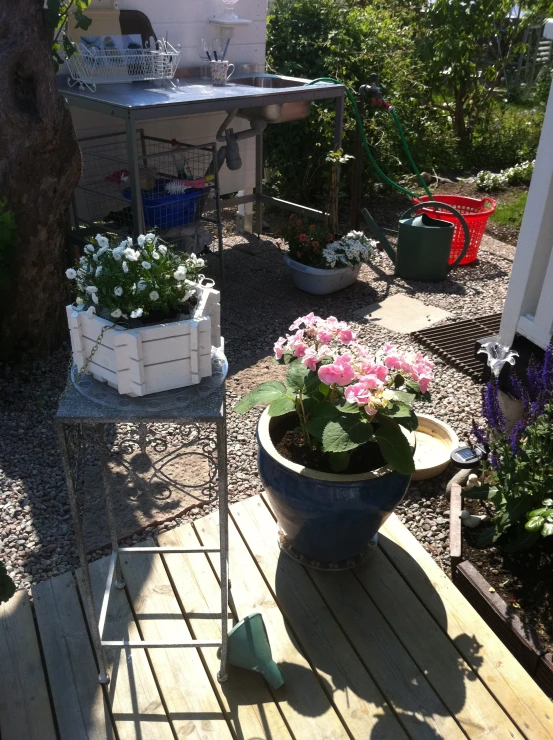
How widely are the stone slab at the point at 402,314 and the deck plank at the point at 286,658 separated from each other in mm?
2341

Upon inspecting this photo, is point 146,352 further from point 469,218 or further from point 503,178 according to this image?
point 503,178

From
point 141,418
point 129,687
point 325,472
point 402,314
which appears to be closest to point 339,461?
point 325,472

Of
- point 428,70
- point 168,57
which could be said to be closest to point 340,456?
point 168,57

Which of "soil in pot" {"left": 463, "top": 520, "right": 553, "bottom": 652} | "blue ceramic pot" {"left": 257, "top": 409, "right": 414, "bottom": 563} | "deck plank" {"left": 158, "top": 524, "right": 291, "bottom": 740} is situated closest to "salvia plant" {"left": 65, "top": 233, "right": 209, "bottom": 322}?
"blue ceramic pot" {"left": 257, "top": 409, "right": 414, "bottom": 563}

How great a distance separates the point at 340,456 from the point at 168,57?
3533 millimetres

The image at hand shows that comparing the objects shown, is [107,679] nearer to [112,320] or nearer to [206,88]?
[112,320]

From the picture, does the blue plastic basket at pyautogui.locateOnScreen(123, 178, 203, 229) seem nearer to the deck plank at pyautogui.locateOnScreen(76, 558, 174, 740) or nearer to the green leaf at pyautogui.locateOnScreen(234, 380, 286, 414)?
the green leaf at pyautogui.locateOnScreen(234, 380, 286, 414)

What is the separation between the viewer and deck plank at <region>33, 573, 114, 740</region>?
2.00 meters

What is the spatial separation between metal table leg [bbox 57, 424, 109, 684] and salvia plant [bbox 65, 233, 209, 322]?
0.34 m

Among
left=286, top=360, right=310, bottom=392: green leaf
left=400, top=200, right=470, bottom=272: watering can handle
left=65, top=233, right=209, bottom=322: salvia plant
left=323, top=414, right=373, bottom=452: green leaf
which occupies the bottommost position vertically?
left=400, top=200, right=470, bottom=272: watering can handle

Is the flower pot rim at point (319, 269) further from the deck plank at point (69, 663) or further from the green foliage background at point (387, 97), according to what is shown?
the deck plank at point (69, 663)

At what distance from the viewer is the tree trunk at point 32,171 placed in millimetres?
3420

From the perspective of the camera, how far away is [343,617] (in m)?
2.33

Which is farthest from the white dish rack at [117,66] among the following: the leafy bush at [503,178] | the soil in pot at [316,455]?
the leafy bush at [503,178]
